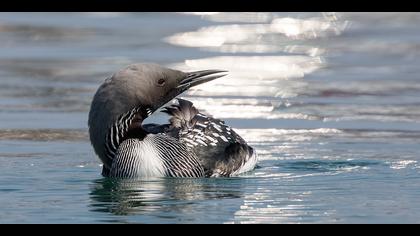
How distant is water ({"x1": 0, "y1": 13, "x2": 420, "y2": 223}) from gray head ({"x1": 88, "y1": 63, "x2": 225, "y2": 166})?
1.51ft

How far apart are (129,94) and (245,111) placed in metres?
3.56

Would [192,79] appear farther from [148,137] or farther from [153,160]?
[153,160]

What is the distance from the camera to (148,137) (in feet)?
38.2

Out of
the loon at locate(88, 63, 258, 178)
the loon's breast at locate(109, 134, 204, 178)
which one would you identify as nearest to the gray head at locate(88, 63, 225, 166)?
the loon at locate(88, 63, 258, 178)

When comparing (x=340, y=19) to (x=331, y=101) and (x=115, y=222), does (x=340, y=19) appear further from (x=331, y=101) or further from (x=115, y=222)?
(x=115, y=222)

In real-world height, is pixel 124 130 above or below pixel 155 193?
above

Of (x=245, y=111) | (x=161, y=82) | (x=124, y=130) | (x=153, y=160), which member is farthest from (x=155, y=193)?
(x=245, y=111)

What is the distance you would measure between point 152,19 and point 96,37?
1545 mm

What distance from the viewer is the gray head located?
11.2 meters

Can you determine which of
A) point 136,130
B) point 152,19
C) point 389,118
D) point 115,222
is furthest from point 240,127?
point 152,19

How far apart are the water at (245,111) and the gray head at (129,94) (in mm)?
460

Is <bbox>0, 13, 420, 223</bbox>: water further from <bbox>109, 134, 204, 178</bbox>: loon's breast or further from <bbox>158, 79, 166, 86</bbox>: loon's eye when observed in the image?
<bbox>158, 79, 166, 86</bbox>: loon's eye

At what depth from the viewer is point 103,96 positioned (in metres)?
11.2

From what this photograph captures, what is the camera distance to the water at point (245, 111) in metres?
10.5
